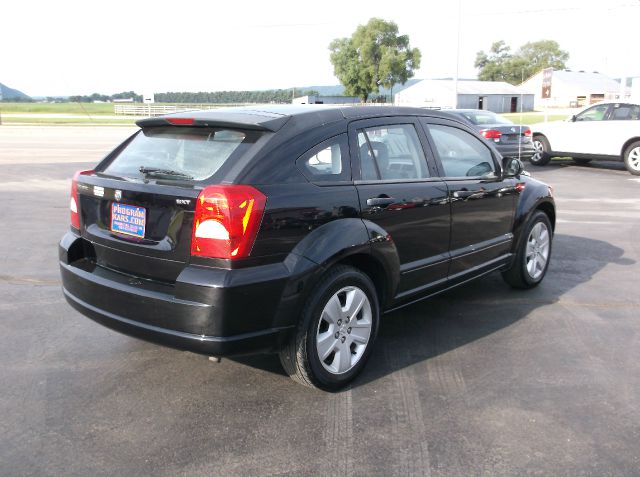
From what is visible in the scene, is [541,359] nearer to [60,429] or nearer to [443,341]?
Result: [443,341]

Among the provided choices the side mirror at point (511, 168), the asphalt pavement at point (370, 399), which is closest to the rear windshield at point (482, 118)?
the asphalt pavement at point (370, 399)

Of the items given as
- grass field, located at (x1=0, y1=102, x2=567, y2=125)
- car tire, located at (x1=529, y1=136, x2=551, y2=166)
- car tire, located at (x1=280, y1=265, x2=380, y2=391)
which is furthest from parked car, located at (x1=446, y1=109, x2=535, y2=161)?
car tire, located at (x1=280, y1=265, x2=380, y2=391)

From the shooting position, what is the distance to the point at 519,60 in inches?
4909

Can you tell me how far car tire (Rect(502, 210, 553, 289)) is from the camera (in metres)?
5.62

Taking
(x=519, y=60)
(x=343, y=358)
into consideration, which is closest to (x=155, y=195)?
(x=343, y=358)

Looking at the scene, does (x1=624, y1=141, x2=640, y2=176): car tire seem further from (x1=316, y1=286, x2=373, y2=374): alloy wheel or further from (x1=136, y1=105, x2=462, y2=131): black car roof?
(x1=316, y1=286, x2=373, y2=374): alloy wheel

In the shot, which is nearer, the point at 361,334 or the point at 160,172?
the point at 160,172

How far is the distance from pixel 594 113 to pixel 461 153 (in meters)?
12.6

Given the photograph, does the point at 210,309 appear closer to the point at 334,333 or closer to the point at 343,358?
the point at 334,333

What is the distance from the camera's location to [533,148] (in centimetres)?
1644

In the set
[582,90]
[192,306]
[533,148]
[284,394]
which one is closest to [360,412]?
[284,394]

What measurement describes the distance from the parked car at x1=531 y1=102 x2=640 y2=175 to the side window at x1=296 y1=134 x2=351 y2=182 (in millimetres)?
13344

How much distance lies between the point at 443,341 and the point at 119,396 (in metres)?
2.28

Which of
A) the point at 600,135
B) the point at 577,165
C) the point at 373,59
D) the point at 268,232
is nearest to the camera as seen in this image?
the point at 268,232
